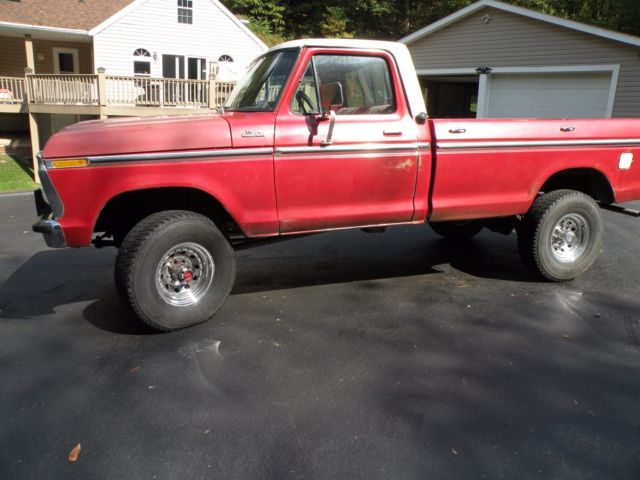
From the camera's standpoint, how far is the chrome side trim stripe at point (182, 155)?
12.6 feet

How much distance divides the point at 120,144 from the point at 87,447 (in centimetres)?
203

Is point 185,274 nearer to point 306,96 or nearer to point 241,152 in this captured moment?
point 241,152

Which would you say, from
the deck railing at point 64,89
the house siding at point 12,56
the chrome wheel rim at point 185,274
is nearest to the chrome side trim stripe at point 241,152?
the chrome wheel rim at point 185,274

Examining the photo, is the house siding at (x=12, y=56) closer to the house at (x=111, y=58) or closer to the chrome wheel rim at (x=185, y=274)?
the house at (x=111, y=58)

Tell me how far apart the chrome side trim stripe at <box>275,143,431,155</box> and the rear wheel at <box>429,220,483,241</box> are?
2.06 metres

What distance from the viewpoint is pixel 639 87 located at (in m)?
14.1

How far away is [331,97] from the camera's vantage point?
428cm

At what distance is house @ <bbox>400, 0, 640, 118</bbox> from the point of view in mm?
14617

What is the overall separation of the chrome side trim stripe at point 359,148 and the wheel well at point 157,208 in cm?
71

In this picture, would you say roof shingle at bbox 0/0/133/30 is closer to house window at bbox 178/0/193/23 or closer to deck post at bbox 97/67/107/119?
house window at bbox 178/0/193/23

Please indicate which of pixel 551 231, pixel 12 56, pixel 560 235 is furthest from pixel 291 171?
pixel 12 56

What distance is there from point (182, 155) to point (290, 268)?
223cm

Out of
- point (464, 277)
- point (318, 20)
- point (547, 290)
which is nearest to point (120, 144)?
point (464, 277)

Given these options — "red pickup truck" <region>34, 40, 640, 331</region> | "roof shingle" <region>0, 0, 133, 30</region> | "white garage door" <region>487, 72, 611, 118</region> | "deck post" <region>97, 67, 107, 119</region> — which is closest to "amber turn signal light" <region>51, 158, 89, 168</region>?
"red pickup truck" <region>34, 40, 640, 331</region>
